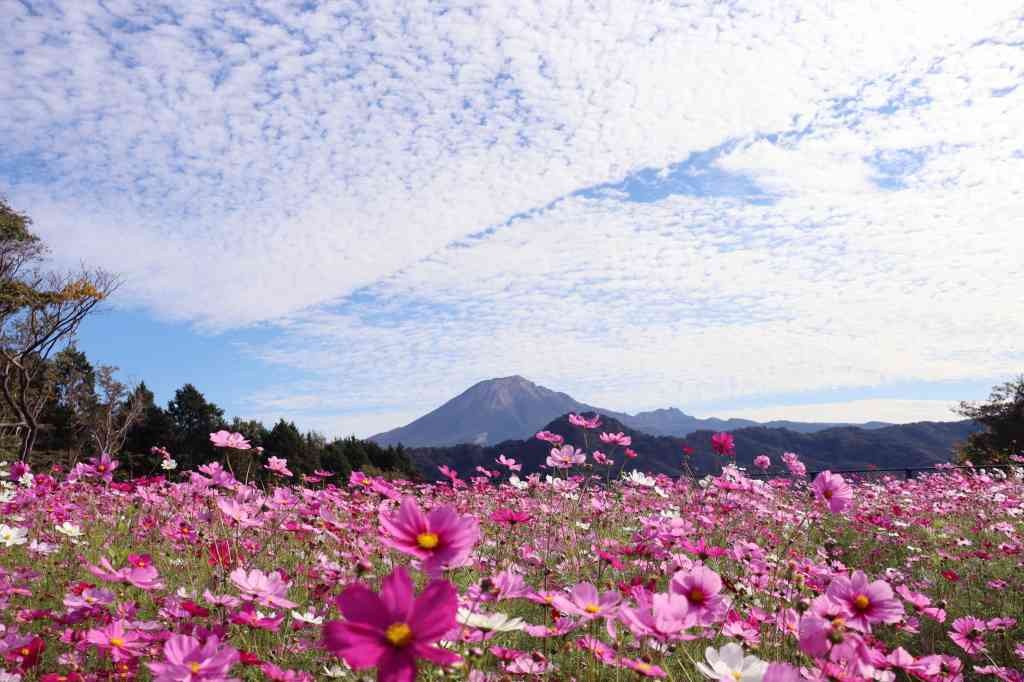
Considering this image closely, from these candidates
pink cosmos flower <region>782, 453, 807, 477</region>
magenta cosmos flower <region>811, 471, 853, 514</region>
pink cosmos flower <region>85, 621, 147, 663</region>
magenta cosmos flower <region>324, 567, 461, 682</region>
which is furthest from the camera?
pink cosmos flower <region>782, 453, 807, 477</region>

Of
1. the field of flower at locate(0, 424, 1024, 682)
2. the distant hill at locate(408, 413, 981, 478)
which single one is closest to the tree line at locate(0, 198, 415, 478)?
the field of flower at locate(0, 424, 1024, 682)

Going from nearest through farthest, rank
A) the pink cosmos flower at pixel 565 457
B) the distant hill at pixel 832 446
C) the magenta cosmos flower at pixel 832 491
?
the magenta cosmos flower at pixel 832 491, the pink cosmos flower at pixel 565 457, the distant hill at pixel 832 446

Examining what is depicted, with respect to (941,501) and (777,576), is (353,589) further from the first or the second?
(941,501)

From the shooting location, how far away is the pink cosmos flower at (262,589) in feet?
5.08

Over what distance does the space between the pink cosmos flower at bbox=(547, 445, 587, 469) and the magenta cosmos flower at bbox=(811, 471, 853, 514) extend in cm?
124

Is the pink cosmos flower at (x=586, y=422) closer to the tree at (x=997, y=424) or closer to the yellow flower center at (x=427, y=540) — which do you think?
the yellow flower center at (x=427, y=540)

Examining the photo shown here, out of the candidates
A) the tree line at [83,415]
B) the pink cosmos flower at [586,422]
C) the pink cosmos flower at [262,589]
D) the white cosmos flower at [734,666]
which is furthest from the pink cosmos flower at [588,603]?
the tree line at [83,415]

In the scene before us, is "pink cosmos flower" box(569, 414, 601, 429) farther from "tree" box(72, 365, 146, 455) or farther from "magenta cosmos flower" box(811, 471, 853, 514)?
"tree" box(72, 365, 146, 455)

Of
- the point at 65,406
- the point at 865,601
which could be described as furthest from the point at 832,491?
the point at 65,406

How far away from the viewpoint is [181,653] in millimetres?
1397

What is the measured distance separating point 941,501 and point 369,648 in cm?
788

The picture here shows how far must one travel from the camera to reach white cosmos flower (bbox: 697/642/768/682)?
4.53 feet

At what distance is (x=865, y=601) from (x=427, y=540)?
107cm

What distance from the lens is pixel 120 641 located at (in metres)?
1.79
